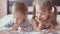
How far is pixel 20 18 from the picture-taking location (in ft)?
2.22

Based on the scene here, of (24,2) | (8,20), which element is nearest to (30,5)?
(24,2)

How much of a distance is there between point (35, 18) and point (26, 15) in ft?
0.17

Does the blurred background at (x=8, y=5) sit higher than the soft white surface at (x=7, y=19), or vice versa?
the blurred background at (x=8, y=5)

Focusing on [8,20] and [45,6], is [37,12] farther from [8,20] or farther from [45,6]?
[8,20]

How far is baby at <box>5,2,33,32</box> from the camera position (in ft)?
2.16

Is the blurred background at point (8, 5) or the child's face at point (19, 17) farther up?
the blurred background at point (8, 5)

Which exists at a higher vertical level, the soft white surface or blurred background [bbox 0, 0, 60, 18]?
blurred background [bbox 0, 0, 60, 18]

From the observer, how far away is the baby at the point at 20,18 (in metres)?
0.66

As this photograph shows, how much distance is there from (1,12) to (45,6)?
0.26 meters

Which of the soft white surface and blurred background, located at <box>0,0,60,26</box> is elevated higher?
blurred background, located at <box>0,0,60,26</box>

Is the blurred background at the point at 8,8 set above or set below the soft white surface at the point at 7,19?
above

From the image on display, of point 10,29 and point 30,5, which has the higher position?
point 30,5

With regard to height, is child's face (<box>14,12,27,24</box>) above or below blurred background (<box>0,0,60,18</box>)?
below

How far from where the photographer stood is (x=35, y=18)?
0.68 metres
